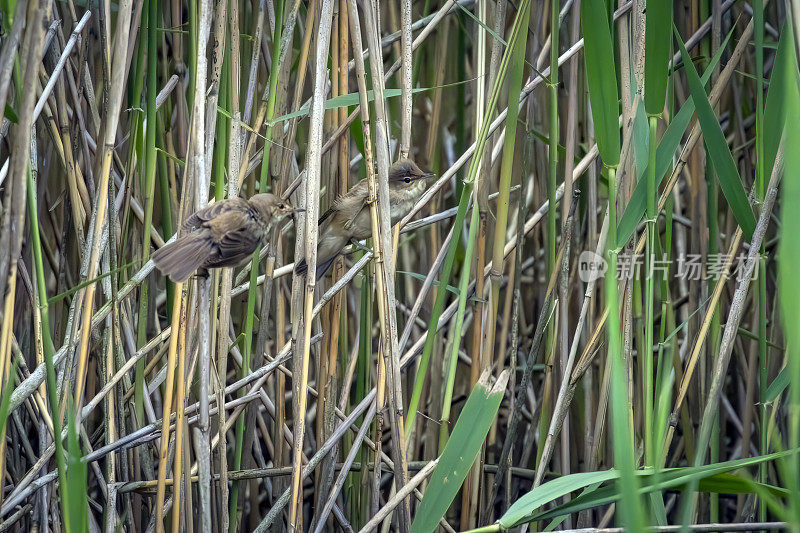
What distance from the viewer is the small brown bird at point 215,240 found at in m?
1.53

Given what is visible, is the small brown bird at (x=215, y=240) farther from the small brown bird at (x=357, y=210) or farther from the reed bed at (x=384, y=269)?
the small brown bird at (x=357, y=210)

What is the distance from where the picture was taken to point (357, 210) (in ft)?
6.85

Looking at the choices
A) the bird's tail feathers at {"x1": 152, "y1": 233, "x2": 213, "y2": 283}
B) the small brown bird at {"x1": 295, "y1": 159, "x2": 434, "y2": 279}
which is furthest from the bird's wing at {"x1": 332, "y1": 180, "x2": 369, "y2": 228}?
the bird's tail feathers at {"x1": 152, "y1": 233, "x2": 213, "y2": 283}

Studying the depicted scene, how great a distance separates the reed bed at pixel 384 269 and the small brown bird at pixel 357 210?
5 cm

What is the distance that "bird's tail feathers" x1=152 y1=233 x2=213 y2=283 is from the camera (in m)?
1.51

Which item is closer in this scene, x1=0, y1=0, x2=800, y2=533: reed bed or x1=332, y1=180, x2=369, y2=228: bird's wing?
x1=0, y1=0, x2=800, y2=533: reed bed

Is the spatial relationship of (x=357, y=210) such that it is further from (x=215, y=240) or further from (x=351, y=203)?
(x=215, y=240)

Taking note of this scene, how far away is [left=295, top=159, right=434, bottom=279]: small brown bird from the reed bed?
0.15 feet

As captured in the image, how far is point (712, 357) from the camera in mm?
2301

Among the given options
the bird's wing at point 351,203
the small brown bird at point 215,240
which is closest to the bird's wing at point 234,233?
the small brown bird at point 215,240

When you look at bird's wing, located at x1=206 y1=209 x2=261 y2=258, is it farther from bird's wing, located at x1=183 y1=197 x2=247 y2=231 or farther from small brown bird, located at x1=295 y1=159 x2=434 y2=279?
small brown bird, located at x1=295 y1=159 x2=434 y2=279

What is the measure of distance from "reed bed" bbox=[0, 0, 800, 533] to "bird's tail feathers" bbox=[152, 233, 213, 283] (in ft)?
0.28

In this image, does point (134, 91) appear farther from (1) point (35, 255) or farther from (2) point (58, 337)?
(2) point (58, 337)

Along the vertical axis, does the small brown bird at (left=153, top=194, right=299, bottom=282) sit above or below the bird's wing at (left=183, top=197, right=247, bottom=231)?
below
